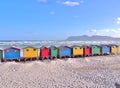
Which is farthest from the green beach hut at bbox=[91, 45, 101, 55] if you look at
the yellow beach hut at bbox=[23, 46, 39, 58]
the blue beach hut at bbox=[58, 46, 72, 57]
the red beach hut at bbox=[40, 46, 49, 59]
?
the yellow beach hut at bbox=[23, 46, 39, 58]

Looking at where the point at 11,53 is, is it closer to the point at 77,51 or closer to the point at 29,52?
the point at 29,52

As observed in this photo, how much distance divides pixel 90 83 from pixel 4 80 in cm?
501

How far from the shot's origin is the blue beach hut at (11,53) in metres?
22.6

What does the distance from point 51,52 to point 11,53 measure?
4.45 meters

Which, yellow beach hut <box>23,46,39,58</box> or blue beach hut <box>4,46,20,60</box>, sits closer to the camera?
blue beach hut <box>4,46,20,60</box>

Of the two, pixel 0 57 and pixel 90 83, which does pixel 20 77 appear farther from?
pixel 0 57

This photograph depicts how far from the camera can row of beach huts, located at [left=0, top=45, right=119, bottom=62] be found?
22.8 meters

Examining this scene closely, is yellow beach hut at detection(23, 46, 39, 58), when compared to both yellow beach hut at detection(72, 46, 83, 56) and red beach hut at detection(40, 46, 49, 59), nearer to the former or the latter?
red beach hut at detection(40, 46, 49, 59)

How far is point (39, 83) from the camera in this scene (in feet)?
44.1

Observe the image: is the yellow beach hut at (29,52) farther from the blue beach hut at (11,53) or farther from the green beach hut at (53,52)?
the green beach hut at (53,52)

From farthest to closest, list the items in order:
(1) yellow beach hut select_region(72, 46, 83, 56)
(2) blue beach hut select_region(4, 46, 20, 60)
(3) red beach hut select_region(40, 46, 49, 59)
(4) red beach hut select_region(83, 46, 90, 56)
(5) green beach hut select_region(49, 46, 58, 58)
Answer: (4) red beach hut select_region(83, 46, 90, 56) → (1) yellow beach hut select_region(72, 46, 83, 56) → (5) green beach hut select_region(49, 46, 58, 58) → (3) red beach hut select_region(40, 46, 49, 59) → (2) blue beach hut select_region(4, 46, 20, 60)

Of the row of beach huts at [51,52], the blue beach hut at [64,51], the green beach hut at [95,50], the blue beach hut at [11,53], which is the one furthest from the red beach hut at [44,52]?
the green beach hut at [95,50]

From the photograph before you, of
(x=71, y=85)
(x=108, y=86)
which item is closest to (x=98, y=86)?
(x=108, y=86)

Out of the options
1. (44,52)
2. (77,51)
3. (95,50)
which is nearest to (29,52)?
(44,52)
